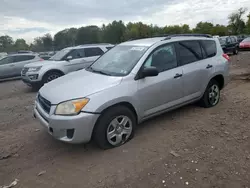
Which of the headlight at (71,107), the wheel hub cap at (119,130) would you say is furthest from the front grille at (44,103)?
the wheel hub cap at (119,130)

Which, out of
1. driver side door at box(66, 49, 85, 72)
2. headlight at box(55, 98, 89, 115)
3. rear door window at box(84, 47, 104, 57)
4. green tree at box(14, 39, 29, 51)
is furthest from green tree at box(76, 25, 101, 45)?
headlight at box(55, 98, 89, 115)

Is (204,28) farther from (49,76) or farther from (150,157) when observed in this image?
(150,157)

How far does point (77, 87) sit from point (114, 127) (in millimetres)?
866

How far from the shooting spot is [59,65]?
8398 millimetres

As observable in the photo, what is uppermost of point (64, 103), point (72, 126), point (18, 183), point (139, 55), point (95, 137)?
point (139, 55)

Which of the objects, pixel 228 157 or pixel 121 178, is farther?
pixel 228 157

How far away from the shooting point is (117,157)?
3.20 m

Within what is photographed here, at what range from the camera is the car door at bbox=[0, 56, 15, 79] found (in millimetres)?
11586

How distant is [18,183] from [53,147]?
89 centimetres

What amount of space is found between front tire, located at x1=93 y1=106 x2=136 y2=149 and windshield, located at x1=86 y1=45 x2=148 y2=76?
673mm

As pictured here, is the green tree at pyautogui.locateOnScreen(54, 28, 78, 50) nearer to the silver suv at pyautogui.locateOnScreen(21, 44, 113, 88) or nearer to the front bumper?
the silver suv at pyautogui.locateOnScreen(21, 44, 113, 88)

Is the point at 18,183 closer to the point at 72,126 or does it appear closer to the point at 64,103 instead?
the point at 72,126

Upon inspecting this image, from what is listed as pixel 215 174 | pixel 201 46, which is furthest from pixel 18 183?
pixel 201 46

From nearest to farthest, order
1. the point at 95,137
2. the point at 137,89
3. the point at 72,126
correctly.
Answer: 1. the point at 72,126
2. the point at 95,137
3. the point at 137,89
